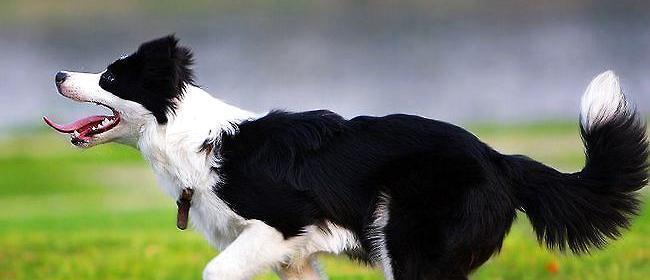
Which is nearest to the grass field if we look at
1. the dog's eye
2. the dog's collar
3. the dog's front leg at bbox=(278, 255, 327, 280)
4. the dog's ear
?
the dog's front leg at bbox=(278, 255, 327, 280)

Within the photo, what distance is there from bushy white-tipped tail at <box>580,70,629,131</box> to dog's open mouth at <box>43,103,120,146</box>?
2029 millimetres

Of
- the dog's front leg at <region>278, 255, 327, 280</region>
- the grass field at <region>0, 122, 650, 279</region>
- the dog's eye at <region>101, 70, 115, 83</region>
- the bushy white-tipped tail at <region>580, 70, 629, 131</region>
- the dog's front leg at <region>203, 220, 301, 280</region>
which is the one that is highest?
the bushy white-tipped tail at <region>580, 70, 629, 131</region>

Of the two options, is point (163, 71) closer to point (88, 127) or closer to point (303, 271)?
point (88, 127)

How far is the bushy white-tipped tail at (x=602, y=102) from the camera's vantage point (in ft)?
14.4

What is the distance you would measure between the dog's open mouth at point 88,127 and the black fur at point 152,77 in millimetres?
133

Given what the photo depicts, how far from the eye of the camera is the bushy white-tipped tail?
14.4 ft

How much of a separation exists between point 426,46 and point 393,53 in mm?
621

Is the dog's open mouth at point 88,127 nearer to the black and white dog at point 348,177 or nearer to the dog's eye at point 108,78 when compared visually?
the black and white dog at point 348,177

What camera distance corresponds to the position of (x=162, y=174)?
477 cm

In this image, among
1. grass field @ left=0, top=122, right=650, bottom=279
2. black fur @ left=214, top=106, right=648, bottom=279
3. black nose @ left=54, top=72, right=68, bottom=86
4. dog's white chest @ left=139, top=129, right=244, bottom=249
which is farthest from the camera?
grass field @ left=0, top=122, right=650, bottom=279

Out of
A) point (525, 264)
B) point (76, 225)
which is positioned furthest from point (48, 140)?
point (525, 264)

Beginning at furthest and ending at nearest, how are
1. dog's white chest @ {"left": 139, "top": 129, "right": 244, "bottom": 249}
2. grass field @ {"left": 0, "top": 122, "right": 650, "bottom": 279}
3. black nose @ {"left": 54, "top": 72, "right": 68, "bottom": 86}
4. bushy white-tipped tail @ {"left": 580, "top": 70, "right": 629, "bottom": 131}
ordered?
grass field @ {"left": 0, "top": 122, "right": 650, "bottom": 279}, black nose @ {"left": 54, "top": 72, "right": 68, "bottom": 86}, dog's white chest @ {"left": 139, "top": 129, "right": 244, "bottom": 249}, bushy white-tipped tail @ {"left": 580, "top": 70, "right": 629, "bottom": 131}

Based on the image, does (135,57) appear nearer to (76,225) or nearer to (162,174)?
(162,174)

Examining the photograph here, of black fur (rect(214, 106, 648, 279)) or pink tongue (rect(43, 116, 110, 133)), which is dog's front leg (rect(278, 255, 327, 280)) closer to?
black fur (rect(214, 106, 648, 279))
